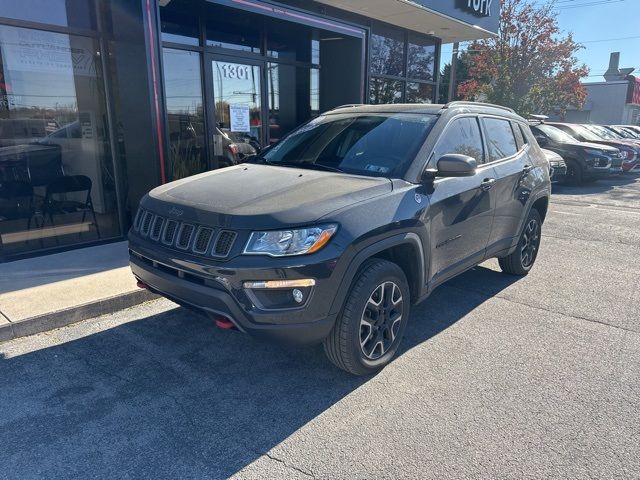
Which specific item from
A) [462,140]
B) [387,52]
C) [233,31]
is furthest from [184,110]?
[387,52]

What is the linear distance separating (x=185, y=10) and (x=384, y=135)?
488 centimetres

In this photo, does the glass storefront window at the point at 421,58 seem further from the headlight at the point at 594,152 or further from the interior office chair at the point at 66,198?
the interior office chair at the point at 66,198

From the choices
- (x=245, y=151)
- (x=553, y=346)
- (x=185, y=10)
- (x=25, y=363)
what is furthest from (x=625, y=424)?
(x=185, y=10)

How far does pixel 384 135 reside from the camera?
405cm

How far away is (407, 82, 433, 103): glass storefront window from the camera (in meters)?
12.8

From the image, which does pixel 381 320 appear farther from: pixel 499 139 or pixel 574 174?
pixel 574 174

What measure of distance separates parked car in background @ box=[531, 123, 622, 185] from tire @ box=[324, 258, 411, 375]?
39.8 feet

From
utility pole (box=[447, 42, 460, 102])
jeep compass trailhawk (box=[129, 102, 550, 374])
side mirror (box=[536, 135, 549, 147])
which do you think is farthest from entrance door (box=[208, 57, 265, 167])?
side mirror (box=[536, 135, 549, 147])

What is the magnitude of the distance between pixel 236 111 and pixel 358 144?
451 cm

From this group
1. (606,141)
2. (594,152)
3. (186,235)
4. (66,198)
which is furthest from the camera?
(606,141)

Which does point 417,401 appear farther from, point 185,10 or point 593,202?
point 593,202

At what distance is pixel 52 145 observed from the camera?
6.11 metres

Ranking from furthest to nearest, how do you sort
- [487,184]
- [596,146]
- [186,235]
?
[596,146], [487,184], [186,235]

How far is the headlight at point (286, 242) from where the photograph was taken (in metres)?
2.88
